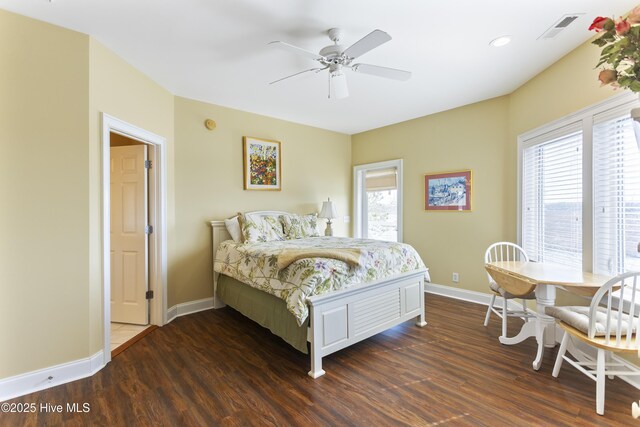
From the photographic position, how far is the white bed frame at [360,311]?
7.16 feet

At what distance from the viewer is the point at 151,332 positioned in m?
2.96

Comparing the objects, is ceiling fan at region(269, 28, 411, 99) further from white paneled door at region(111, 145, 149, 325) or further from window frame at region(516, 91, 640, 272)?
white paneled door at region(111, 145, 149, 325)

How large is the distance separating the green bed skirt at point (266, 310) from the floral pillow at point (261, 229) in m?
0.56

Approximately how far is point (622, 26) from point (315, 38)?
72.0 inches

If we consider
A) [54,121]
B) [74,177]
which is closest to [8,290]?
[74,177]

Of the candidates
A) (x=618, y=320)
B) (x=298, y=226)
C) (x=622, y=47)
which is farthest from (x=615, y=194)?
(x=298, y=226)

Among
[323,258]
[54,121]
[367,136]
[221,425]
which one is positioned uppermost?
[367,136]

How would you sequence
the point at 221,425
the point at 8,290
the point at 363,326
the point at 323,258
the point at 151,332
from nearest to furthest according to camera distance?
the point at 221,425 < the point at 8,290 < the point at 323,258 < the point at 363,326 < the point at 151,332

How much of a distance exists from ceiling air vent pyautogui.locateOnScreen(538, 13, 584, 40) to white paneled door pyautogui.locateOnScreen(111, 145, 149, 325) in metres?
3.84

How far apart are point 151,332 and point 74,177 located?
173 cm

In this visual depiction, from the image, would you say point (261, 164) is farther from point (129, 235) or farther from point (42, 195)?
point (42, 195)

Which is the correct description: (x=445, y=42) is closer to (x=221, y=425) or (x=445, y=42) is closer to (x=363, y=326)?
(x=363, y=326)

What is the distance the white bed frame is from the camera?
2184mm

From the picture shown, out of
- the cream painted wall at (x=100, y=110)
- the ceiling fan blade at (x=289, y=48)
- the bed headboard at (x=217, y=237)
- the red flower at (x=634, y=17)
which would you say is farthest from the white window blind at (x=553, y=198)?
the cream painted wall at (x=100, y=110)
